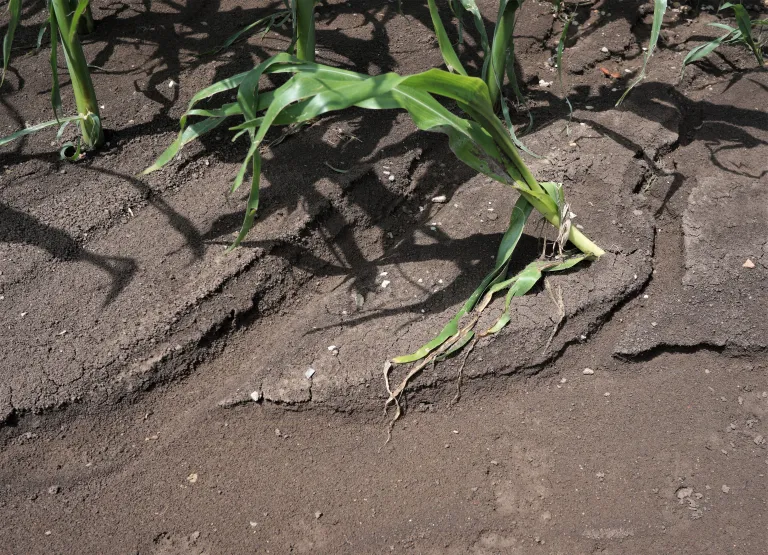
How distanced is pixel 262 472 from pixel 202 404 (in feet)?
0.82

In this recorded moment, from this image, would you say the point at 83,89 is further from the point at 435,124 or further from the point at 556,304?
the point at 556,304

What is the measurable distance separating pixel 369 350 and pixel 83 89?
1260 mm

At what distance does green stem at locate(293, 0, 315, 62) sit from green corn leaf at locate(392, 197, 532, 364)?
91 centimetres

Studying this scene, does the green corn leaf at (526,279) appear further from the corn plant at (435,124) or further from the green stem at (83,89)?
the green stem at (83,89)

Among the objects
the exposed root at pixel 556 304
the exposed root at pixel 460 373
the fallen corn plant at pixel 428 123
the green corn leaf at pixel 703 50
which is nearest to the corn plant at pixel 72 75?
the fallen corn plant at pixel 428 123

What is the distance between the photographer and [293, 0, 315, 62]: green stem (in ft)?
7.86

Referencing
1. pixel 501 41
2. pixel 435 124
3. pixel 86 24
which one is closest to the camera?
pixel 435 124

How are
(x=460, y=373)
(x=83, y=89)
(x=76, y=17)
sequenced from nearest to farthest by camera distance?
(x=460, y=373) → (x=76, y=17) → (x=83, y=89)

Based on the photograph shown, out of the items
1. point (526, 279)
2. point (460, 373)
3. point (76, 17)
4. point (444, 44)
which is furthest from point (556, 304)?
point (76, 17)

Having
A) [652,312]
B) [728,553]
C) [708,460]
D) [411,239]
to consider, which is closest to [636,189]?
[652,312]

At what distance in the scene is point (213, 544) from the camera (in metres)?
1.69

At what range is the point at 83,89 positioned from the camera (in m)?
2.39

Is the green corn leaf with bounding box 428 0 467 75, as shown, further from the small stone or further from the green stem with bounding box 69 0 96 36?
the green stem with bounding box 69 0 96 36

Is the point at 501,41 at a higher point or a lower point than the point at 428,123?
lower
